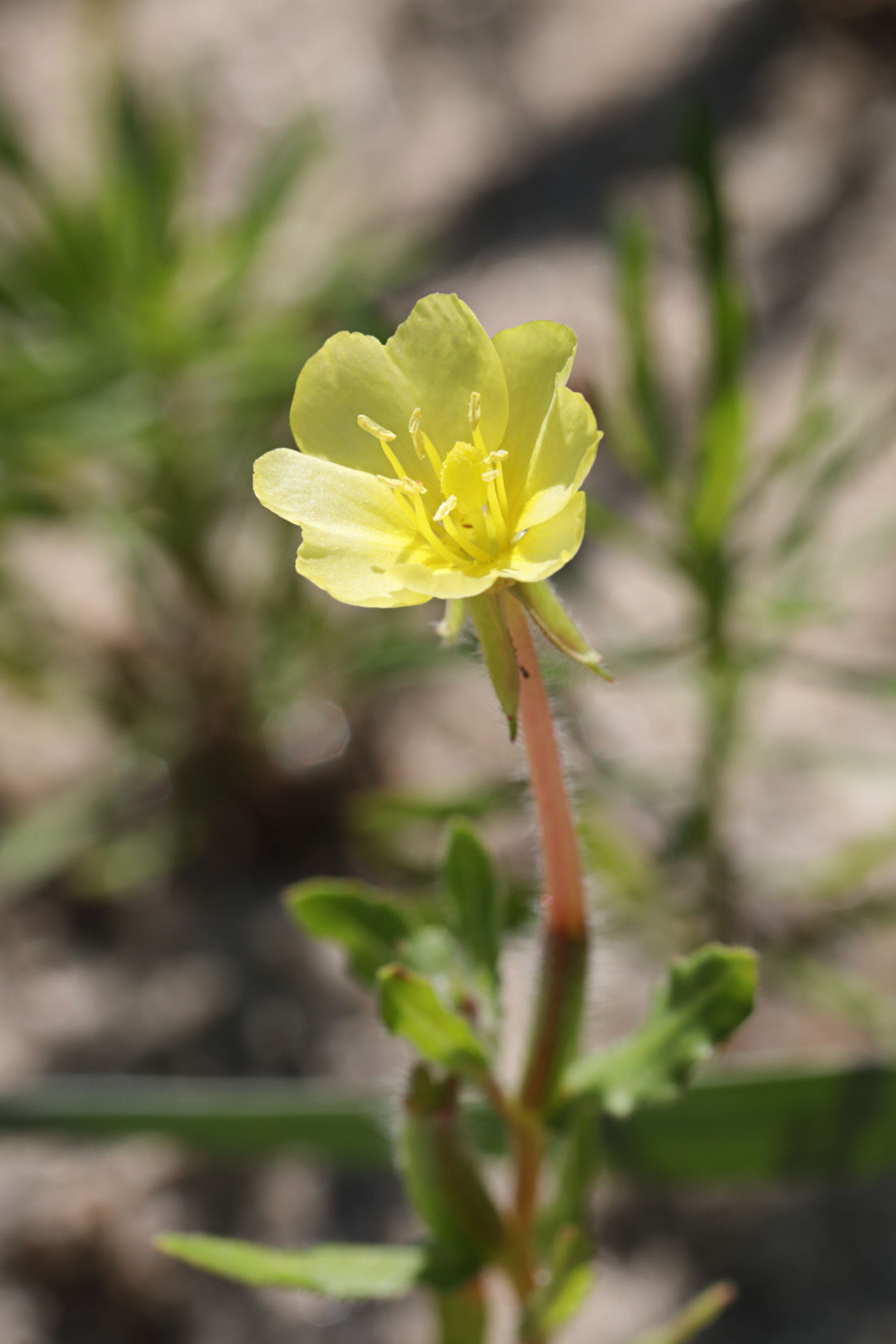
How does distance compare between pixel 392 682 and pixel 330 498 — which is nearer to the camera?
pixel 330 498

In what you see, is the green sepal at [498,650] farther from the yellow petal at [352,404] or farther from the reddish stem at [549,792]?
the yellow petal at [352,404]

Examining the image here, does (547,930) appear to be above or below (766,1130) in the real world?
above

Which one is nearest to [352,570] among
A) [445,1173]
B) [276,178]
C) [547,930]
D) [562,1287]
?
[547,930]

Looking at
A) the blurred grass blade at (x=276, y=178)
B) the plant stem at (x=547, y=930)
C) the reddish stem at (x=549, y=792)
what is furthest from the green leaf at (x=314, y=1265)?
the blurred grass blade at (x=276, y=178)

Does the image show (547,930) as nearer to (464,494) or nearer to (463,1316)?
(464,494)

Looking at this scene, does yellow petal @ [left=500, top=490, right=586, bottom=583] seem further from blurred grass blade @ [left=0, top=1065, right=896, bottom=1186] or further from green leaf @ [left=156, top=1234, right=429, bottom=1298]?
A: blurred grass blade @ [left=0, top=1065, right=896, bottom=1186]

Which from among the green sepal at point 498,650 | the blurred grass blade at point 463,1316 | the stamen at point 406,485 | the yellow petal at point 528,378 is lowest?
the blurred grass blade at point 463,1316

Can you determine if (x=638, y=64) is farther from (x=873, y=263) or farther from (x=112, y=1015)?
(x=112, y=1015)
